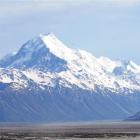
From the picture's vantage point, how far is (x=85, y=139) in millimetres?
196125

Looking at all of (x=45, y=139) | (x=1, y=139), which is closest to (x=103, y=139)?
(x=45, y=139)

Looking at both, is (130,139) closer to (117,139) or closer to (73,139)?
(117,139)

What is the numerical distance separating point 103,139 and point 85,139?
568 centimetres

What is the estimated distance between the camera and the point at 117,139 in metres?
192

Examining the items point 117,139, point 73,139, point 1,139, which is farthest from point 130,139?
point 1,139

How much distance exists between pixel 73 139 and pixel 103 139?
9258 mm

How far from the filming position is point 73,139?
197m

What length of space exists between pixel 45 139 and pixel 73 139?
345 inches

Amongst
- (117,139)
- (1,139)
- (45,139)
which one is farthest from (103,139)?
(1,139)

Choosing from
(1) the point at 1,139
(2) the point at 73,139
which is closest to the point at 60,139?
(2) the point at 73,139

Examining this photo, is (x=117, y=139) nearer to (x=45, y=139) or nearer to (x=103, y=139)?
(x=103, y=139)

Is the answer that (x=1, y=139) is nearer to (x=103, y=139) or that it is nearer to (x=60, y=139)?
(x=60, y=139)

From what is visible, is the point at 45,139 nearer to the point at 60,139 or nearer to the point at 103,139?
the point at 60,139

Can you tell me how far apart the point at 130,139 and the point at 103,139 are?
846cm
